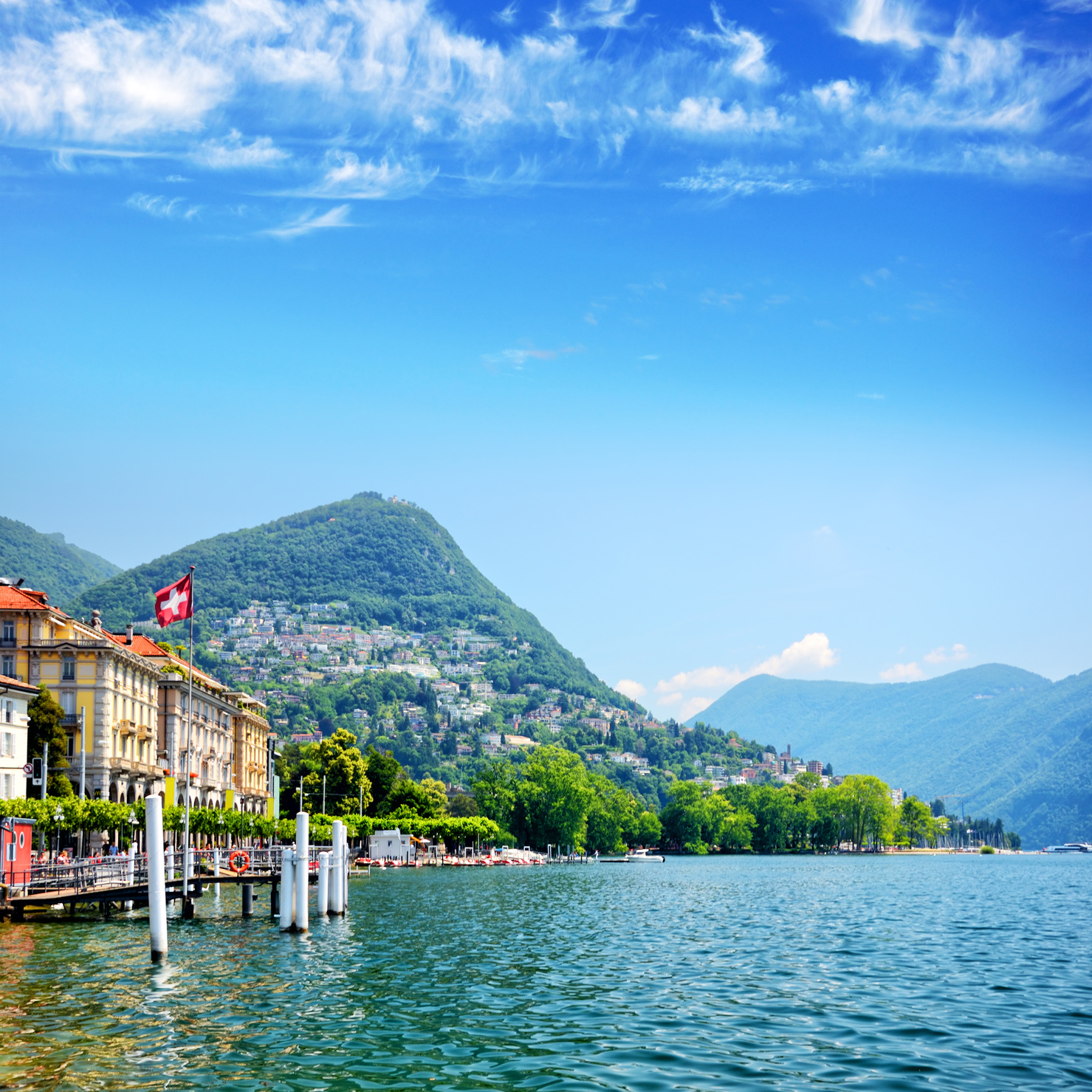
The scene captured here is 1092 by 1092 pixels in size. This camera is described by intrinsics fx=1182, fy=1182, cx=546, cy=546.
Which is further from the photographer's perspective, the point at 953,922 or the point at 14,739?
the point at 14,739

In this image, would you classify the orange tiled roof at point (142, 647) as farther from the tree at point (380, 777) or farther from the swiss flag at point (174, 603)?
the swiss flag at point (174, 603)

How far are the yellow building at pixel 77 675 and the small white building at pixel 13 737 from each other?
6.60 metres

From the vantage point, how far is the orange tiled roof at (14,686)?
79.6m

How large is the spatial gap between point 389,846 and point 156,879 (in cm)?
10555

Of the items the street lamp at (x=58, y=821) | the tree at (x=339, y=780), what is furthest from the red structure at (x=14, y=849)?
the tree at (x=339, y=780)

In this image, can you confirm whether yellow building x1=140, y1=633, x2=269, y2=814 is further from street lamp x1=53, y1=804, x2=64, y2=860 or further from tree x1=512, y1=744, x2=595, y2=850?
tree x1=512, y1=744, x2=595, y2=850

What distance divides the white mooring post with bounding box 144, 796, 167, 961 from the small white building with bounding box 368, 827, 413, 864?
10263 centimetres

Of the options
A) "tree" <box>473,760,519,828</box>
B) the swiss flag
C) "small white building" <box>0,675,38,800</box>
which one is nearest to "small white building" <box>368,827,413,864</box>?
"tree" <box>473,760,519,828</box>

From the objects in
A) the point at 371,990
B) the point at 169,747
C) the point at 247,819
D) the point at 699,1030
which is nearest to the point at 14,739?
the point at 247,819

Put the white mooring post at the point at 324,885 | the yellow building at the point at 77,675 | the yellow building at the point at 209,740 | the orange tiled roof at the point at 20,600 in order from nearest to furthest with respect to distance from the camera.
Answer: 1. the white mooring post at the point at 324,885
2. the yellow building at the point at 77,675
3. the orange tiled roof at the point at 20,600
4. the yellow building at the point at 209,740

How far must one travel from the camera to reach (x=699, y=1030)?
2828 cm

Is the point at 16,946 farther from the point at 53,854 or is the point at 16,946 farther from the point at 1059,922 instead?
the point at 1059,922

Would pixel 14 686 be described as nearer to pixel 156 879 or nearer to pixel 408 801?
pixel 156 879

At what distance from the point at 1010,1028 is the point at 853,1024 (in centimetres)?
378
